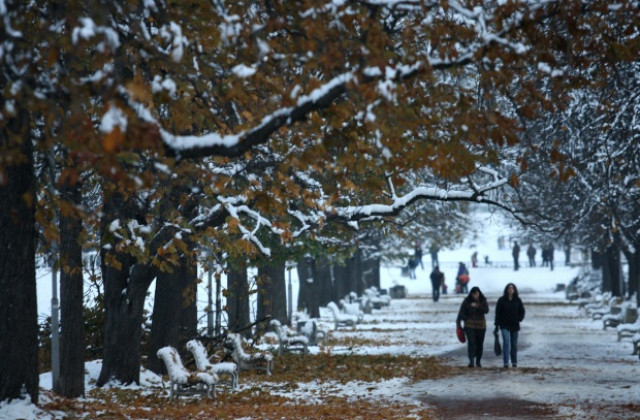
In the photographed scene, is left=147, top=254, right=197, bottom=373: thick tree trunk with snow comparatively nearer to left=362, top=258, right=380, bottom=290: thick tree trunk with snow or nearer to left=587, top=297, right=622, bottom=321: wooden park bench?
left=587, top=297, right=622, bottom=321: wooden park bench

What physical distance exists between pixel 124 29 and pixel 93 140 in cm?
378

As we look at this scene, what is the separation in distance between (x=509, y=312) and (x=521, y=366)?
1.14 metres

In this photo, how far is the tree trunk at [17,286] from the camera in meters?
11.9

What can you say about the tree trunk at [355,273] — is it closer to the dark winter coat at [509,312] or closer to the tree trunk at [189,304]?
the tree trunk at [189,304]

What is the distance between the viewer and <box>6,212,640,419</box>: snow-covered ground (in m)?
15.6

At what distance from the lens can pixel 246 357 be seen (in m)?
20.5

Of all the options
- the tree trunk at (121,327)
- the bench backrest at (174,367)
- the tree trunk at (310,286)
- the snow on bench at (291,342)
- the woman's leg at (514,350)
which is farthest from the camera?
the tree trunk at (310,286)

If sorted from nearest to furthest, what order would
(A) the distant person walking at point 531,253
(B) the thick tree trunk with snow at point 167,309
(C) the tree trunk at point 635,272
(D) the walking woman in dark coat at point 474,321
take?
(B) the thick tree trunk with snow at point 167,309
(D) the walking woman in dark coat at point 474,321
(C) the tree trunk at point 635,272
(A) the distant person walking at point 531,253

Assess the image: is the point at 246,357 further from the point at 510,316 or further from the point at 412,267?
the point at 412,267

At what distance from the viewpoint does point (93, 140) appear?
8.20 meters

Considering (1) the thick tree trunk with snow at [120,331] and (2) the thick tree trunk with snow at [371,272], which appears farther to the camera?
(2) the thick tree trunk with snow at [371,272]

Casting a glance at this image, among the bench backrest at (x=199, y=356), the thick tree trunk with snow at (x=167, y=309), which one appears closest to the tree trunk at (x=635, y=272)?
the thick tree trunk with snow at (x=167, y=309)

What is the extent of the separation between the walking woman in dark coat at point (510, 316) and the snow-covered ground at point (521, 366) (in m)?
0.40

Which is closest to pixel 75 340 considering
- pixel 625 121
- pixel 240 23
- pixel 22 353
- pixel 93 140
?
pixel 22 353
